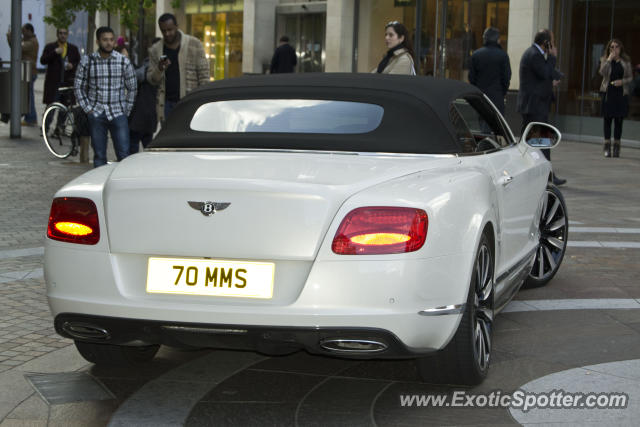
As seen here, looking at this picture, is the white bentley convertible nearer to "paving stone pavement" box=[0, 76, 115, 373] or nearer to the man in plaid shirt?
"paving stone pavement" box=[0, 76, 115, 373]

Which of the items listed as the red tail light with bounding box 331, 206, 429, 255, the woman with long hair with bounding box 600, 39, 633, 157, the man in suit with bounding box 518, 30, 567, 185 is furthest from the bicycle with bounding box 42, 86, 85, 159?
the red tail light with bounding box 331, 206, 429, 255

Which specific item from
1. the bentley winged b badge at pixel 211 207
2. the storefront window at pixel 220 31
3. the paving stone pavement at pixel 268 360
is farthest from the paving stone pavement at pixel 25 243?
the storefront window at pixel 220 31

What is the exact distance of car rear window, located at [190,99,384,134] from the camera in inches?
206

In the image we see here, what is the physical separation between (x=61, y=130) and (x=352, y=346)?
41.2ft

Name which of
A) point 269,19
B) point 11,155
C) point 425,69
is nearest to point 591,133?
point 425,69

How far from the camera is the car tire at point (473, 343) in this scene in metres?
4.60

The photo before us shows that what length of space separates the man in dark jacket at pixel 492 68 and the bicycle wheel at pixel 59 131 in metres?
5.77

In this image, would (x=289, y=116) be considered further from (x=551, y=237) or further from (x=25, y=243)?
(x=25, y=243)

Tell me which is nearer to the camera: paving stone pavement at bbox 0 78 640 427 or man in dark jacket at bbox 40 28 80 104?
paving stone pavement at bbox 0 78 640 427

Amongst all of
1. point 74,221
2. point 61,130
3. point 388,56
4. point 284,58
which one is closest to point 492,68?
point 388,56

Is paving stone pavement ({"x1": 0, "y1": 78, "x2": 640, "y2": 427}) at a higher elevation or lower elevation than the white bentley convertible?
lower

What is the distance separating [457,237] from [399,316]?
1.53ft

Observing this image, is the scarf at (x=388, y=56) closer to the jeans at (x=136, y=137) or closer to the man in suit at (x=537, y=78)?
the jeans at (x=136, y=137)

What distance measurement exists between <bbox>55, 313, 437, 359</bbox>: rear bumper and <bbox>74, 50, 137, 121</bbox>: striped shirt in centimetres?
744
